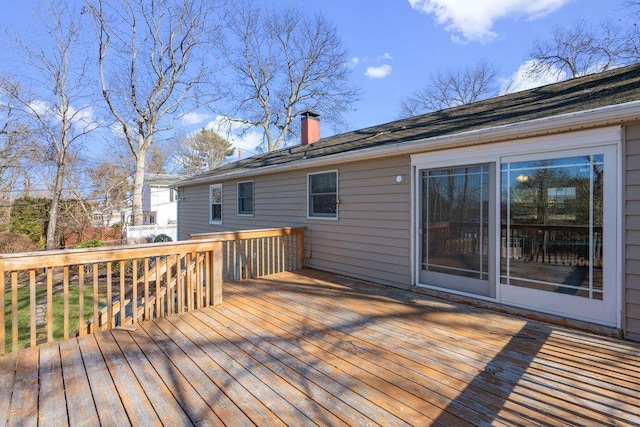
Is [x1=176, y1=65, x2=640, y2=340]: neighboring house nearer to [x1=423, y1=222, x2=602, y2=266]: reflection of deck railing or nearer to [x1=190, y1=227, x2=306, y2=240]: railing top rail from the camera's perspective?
[x1=423, y1=222, x2=602, y2=266]: reflection of deck railing

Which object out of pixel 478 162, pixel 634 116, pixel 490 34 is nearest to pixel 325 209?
pixel 478 162

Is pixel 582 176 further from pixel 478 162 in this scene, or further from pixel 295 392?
pixel 295 392

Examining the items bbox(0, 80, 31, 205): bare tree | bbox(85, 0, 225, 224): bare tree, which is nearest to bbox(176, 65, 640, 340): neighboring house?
bbox(85, 0, 225, 224): bare tree

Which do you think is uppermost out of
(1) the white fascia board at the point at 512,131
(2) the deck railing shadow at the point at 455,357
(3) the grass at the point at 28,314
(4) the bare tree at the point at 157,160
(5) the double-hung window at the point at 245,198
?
(4) the bare tree at the point at 157,160

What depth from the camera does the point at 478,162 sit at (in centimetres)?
409

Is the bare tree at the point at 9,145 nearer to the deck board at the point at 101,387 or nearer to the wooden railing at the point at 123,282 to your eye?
the wooden railing at the point at 123,282

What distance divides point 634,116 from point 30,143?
1951 cm

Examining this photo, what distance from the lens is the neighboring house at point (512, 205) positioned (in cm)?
311

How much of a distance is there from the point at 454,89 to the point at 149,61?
16095mm

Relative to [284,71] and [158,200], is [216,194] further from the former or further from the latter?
[158,200]

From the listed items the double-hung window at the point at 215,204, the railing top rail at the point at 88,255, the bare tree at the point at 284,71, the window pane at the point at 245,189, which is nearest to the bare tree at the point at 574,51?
the bare tree at the point at 284,71

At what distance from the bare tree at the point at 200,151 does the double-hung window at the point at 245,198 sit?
18.6 meters

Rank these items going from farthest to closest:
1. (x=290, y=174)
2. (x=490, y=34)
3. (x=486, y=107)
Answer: (x=490, y=34) → (x=290, y=174) → (x=486, y=107)

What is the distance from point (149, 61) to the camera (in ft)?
49.8
